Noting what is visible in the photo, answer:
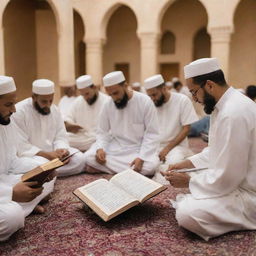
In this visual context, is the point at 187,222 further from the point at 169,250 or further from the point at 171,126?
the point at 171,126

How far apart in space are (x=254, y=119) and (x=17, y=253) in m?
1.85

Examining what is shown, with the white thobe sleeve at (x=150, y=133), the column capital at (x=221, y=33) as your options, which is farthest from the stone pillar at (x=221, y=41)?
the white thobe sleeve at (x=150, y=133)

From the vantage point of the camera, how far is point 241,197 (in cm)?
244

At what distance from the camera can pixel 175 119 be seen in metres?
4.70

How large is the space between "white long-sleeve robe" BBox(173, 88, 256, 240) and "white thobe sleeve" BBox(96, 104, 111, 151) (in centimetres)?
221

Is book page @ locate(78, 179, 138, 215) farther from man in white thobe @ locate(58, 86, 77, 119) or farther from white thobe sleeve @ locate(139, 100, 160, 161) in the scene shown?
man in white thobe @ locate(58, 86, 77, 119)

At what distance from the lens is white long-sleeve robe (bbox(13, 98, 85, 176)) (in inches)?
158

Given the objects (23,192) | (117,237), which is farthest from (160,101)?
(23,192)

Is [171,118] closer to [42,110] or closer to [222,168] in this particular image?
[42,110]

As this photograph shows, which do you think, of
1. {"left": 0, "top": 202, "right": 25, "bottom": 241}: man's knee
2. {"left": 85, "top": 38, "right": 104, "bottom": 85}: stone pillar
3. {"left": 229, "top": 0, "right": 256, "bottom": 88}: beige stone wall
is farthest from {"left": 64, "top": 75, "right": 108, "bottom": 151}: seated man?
{"left": 229, "top": 0, "right": 256, "bottom": 88}: beige stone wall

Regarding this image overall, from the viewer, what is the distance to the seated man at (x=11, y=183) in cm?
246

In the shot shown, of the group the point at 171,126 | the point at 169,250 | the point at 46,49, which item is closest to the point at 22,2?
the point at 46,49

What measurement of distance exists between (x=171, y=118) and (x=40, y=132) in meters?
1.77

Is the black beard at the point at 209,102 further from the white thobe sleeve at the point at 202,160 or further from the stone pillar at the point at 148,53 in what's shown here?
the stone pillar at the point at 148,53
